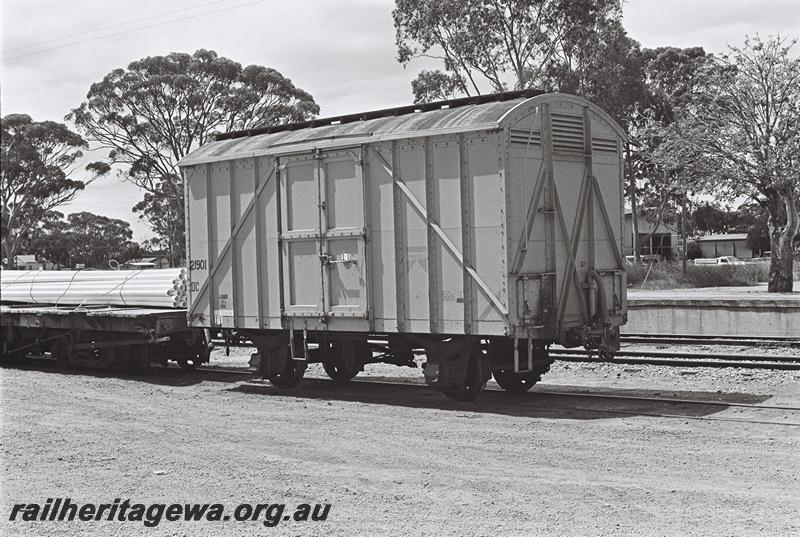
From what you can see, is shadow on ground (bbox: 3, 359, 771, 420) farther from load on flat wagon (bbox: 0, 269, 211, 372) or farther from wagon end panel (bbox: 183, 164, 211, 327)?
wagon end panel (bbox: 183, 164, 211, 327)

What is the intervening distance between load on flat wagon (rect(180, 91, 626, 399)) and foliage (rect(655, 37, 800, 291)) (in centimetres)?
2036

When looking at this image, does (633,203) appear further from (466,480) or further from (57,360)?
(466,480)

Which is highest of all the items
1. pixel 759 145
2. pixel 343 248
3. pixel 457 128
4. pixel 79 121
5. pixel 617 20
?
pixel 617 20

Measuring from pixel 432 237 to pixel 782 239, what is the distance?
76.6 ft

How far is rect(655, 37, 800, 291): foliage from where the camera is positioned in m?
30.3

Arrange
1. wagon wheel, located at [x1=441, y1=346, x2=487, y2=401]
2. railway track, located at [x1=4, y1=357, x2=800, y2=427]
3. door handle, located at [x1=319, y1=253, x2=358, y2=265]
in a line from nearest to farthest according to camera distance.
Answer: railway track, located at [x1=4, y1=357, x2=800, y2=427] → wagon wheel, located at [x1=441, y1=346, x2=487, y2=401] → door handle, located at [x1=319, y1=253, x2=358, y2=265]

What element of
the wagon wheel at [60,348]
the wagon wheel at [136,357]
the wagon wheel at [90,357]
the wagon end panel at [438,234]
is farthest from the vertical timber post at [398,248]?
the wagon wheel at [60,348]

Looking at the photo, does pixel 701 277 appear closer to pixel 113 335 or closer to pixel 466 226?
pixel 113 335

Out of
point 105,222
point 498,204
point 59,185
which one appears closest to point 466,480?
point 498,204

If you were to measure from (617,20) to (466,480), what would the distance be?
36093mm

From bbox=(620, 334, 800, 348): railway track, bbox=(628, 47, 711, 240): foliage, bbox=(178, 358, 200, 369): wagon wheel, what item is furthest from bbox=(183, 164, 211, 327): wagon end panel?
bbox=(628, 47, 711, 240): foliage

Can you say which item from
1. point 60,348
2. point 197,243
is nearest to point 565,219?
point 197,243

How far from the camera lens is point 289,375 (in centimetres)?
1307

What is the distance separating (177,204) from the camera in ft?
153
